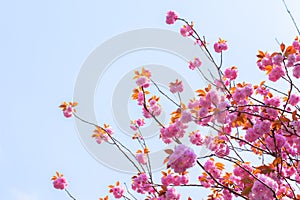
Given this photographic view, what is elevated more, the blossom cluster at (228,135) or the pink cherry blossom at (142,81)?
the pink cherry blossom at (142,81)

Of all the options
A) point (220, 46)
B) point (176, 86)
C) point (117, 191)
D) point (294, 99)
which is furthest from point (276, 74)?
point (117, 191)

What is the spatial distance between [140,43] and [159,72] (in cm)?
87

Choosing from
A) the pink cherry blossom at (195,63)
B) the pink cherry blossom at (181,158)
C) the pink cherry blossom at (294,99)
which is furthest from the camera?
the pink cherry blossom at (195,63)

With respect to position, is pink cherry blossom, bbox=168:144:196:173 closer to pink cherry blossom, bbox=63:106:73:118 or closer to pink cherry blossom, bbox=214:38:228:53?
pink cherry blossom, bbox=214:38:228:53

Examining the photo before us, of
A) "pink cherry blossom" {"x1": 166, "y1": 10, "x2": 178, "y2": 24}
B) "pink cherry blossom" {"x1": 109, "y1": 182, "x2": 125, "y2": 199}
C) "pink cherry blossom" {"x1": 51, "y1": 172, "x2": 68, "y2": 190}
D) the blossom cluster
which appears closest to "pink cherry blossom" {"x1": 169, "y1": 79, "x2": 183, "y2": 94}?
the blossom cluster

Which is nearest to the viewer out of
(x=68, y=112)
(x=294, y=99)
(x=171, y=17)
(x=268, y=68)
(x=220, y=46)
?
(x=268, y=68)

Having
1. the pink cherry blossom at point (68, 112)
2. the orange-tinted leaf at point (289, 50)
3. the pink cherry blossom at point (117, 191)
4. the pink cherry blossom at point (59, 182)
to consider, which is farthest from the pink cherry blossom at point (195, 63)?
the pink cherry blossom at point (59, 182)

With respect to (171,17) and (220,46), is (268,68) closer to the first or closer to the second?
(220,46)

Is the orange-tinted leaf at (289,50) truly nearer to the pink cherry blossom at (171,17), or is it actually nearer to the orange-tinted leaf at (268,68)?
the orange-tinted leaf at (268,68)

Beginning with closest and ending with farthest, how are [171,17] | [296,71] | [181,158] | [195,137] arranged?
[181,158] → [296,71] → [195,137] → [171,17]

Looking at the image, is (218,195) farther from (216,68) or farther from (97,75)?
(97,75)

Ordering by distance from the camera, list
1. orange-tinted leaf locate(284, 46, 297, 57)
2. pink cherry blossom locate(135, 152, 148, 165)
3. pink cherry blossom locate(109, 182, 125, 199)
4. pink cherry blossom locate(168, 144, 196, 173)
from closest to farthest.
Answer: pink cherry blossom locate(168, 144, 196, 173) < orange-tinted leaf locate(284, 46, 297, 57) < pink cherry blossom locate(135, 152, 148, 165) < pink cherry blossom locate(109, 182, 125, 199)

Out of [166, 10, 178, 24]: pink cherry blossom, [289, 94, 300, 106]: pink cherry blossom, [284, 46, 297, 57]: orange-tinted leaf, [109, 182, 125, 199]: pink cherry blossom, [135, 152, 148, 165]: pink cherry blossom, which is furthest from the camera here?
[166, 10, 178, 24]: pink cherry blossom

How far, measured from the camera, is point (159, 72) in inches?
243
